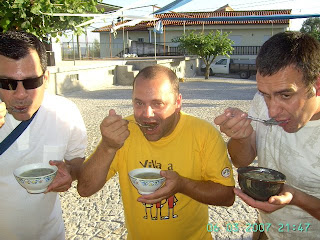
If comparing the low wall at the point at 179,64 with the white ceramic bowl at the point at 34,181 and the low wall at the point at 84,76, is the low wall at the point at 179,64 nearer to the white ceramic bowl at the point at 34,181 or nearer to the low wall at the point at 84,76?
the low wall at the point at 84,76

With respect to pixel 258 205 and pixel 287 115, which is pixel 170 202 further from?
pixel 287 115

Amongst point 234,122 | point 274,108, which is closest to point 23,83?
point 234,122

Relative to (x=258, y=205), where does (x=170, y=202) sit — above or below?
below

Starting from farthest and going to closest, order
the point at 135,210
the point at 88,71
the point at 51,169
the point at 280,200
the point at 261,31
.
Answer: the point at 261,31
the point at 88,71
the point at 135,210
the point at 51,169
the point at 280,200

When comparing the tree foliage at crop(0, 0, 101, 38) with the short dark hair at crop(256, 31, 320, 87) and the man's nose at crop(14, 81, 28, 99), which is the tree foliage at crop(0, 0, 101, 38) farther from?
the short dark hair at crop(256, 31, 320, 87)

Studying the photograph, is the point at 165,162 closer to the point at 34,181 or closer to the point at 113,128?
the point at 113,128

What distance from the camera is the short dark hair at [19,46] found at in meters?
2.05

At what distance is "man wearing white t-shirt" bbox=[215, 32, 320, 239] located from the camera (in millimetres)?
1792

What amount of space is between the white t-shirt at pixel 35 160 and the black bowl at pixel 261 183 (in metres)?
1.25

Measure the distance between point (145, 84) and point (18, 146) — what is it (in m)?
0.93

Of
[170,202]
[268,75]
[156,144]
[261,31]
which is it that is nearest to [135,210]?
[170,202]

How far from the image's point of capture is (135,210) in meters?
2.15

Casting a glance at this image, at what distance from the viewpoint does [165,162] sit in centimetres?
215

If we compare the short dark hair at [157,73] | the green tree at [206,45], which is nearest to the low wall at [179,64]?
the green tree at [206,45]
